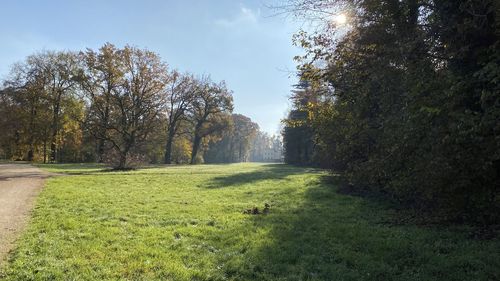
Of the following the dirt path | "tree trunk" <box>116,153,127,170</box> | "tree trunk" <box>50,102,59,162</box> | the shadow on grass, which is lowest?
the shadow on grass

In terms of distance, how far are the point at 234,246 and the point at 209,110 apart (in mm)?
55953

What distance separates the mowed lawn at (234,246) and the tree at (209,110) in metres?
48.7

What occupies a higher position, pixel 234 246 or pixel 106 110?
pixel 106 110

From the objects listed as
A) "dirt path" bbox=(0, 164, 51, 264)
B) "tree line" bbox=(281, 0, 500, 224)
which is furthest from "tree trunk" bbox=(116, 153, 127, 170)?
"tree line" bbox=(281, 0, 500, 224)

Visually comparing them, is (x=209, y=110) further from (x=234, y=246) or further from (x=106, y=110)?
(x=234, y=246)

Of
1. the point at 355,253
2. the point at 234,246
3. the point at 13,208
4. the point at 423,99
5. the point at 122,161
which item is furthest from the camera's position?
the point at 122,161

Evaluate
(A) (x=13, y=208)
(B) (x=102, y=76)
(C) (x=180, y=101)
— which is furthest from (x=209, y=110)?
(A) (x=13, y=208)

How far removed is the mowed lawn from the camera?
717 cm

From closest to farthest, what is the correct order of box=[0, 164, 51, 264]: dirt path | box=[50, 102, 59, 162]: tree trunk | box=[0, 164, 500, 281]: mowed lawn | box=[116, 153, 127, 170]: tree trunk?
box=[0, 164, 500, 281]: mowed lawn → box=[0, 164, 51, 264]: dirt path → box=[116, 153, 127, 170]: tree trunk → box=[50, 102, 59, 162]: tree trunk

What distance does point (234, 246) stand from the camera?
29.5ft

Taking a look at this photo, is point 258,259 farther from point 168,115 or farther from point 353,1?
point 168,115

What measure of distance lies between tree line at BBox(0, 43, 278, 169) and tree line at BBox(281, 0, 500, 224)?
30.7 meters

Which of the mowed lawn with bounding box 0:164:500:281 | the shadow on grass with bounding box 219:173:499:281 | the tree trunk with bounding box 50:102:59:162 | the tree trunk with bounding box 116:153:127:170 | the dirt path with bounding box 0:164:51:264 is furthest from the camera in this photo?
the tree trunk with bounding box 50:102:59:162

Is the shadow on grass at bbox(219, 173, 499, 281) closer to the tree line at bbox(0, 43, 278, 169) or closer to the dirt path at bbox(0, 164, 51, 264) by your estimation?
the dirt path at bbox(0, 164, 51, 264)
